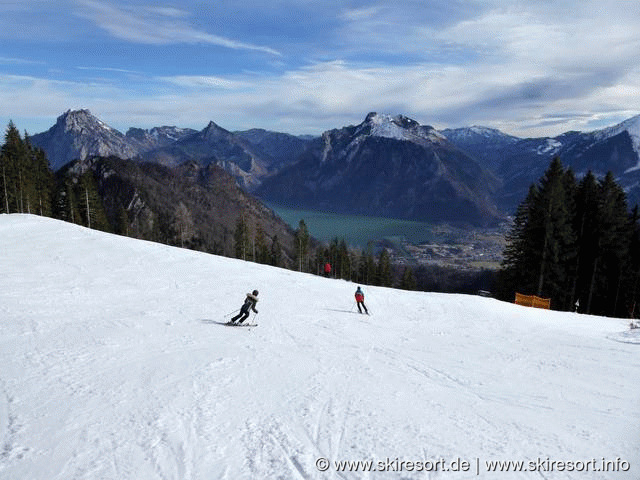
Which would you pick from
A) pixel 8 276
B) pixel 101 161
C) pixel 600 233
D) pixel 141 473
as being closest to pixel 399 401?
pixel 141 473

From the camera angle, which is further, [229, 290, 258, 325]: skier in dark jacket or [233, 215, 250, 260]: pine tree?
[233, 215, 250, 260]: pine tree

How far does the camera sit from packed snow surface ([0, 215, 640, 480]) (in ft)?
28.3

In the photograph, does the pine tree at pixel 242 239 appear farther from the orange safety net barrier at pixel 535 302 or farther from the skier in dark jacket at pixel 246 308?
the skier in dark jacket at pixel 246 308

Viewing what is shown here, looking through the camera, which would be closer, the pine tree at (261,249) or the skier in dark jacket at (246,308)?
the skier in dark jacket at (246,308)

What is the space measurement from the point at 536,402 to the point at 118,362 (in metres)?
12.5

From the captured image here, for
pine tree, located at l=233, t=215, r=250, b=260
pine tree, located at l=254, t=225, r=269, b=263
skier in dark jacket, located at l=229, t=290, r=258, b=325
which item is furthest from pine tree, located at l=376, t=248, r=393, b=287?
skier in dark jacket, located at l=229, t=290, r=258, b=325

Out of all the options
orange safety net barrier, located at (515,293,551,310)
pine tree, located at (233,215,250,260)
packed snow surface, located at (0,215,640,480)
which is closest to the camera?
packed snow surface, located at (0,215,640,480)

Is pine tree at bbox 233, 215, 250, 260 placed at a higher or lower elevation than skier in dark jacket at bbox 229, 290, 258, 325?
lower

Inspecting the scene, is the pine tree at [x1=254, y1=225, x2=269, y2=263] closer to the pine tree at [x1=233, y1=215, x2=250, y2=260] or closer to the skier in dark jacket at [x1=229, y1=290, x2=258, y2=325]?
the pine tree at [x1=233, y1=215, x2=250, y2=260]

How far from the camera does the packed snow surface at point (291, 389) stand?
8.63 meters

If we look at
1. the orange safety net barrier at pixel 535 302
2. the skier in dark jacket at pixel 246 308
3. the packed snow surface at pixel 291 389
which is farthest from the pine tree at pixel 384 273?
the skier in dark jacket at pixel 246 308

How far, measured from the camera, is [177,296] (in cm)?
2255

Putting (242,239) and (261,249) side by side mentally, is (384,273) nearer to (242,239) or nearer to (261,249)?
(261,249)

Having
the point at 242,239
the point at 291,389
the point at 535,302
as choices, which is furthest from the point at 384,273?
the point at 291,389
